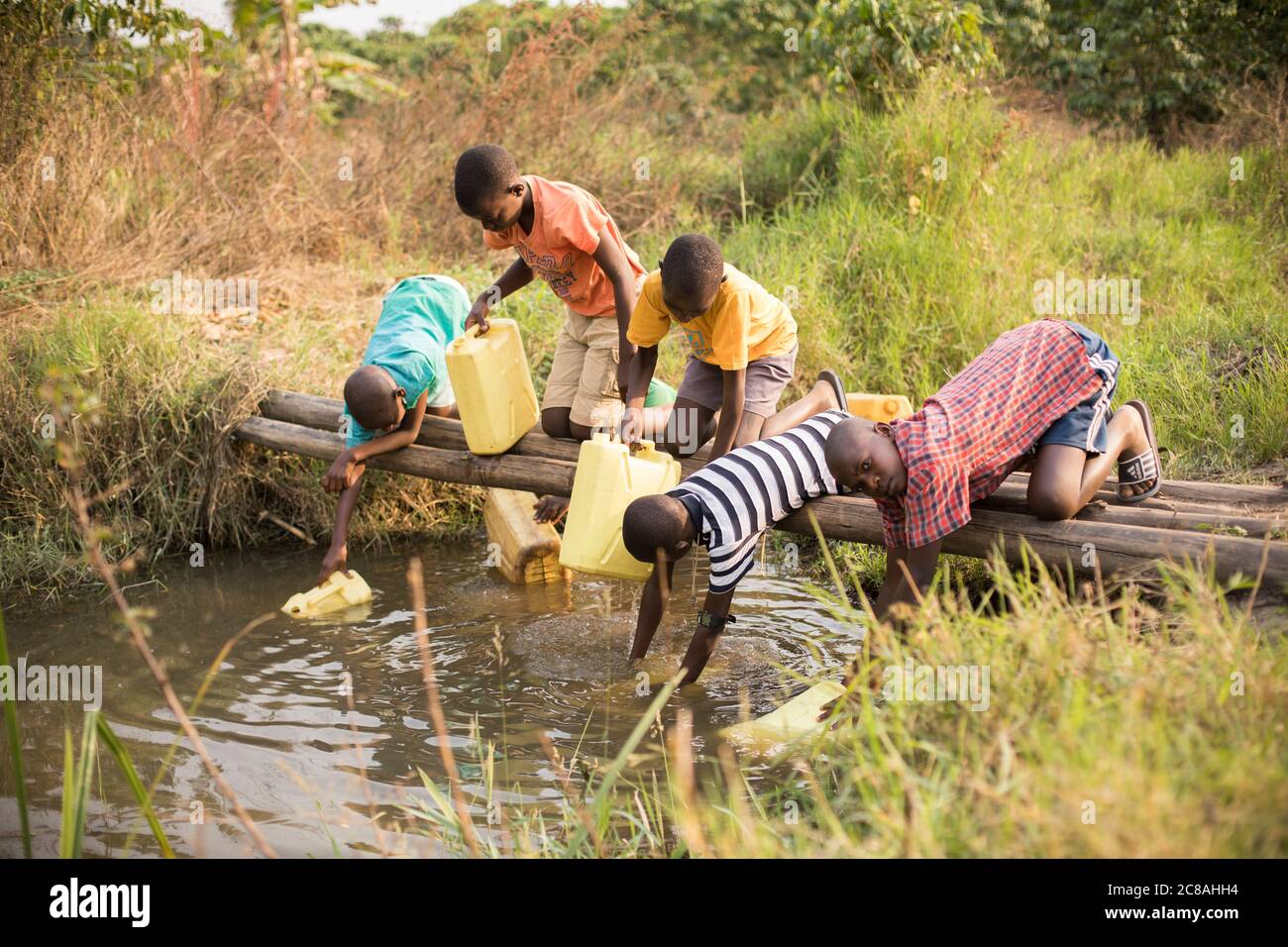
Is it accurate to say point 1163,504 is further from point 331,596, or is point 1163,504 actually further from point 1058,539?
point 331,596

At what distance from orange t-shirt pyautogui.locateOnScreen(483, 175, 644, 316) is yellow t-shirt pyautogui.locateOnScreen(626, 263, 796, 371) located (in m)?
0.36

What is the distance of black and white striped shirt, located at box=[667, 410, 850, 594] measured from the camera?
358 centimetres

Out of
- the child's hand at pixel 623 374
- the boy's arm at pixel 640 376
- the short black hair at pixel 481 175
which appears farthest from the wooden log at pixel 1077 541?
the short black hair at pixel 481 175

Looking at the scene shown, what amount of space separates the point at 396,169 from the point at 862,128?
3734mm

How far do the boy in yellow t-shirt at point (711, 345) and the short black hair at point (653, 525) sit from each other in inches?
20.9

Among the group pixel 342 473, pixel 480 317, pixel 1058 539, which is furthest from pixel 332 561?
pixel 1058 539

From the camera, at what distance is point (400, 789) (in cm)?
325

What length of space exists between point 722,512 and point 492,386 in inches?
57.8

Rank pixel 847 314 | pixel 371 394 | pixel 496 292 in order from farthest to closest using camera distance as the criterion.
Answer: pixel 847 314 < pixel 496 292 < pixel 371 394

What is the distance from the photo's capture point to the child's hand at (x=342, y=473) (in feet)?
15.9

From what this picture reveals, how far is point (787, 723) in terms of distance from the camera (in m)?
3.33

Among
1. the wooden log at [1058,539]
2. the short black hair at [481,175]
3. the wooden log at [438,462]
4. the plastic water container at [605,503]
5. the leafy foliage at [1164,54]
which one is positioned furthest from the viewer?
the leafy foliage at [1164,54]

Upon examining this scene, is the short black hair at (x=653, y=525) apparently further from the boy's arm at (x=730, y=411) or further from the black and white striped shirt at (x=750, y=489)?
the boy's arm at (x=730, y=411)

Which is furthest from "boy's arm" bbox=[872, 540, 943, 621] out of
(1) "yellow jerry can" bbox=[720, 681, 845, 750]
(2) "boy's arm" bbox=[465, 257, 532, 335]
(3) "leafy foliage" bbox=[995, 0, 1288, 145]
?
(3) "leafy foliage" bbox=[995, 0, 1288, 145]
